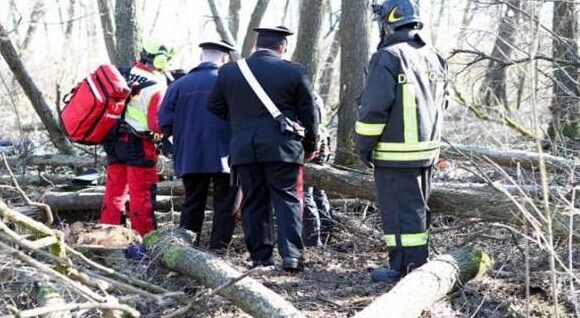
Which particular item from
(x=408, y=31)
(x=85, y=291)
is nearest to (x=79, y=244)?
(x=85, y=291)

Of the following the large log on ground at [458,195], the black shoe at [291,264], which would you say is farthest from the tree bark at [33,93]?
the black shoe at [291,264]

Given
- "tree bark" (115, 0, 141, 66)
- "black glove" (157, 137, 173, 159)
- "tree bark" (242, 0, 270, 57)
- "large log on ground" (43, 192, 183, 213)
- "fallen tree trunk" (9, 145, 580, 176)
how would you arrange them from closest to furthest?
1. "fallen tree trunk" (9, 145, 580, 176)
2. "black glove" (157, 137, 173, 159)
3. "large log on ground" (43, 192, 183, 213)
4. "tree bark" (115, 0, 141, 66)
5. "tree bark" (242, 0, 270, 57)

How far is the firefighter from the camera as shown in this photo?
23.8ft

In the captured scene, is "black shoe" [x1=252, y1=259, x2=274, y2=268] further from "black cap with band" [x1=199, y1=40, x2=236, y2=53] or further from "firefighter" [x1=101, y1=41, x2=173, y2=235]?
"black cap with band" [x1=199, y1=40, x2=236, y2=53]

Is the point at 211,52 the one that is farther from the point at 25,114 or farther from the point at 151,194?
the point at 25,114

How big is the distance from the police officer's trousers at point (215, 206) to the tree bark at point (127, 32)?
2798 millimetres

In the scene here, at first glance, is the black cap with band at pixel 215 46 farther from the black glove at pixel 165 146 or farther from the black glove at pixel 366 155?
the black glove at pixel 366 155

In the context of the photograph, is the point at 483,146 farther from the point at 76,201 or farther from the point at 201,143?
the point at 76,201

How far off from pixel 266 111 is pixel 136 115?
174 centimetres

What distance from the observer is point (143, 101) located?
7.34m

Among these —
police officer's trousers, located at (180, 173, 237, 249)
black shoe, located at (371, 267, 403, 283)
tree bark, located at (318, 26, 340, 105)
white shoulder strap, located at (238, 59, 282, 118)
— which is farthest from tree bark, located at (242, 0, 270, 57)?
black shoe, located at (371, 267, 403, 283)

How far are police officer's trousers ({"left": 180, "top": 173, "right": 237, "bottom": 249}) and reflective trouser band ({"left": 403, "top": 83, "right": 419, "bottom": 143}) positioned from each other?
2076 mm

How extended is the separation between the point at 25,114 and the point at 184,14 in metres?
12.0

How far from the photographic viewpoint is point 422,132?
5.50 m
